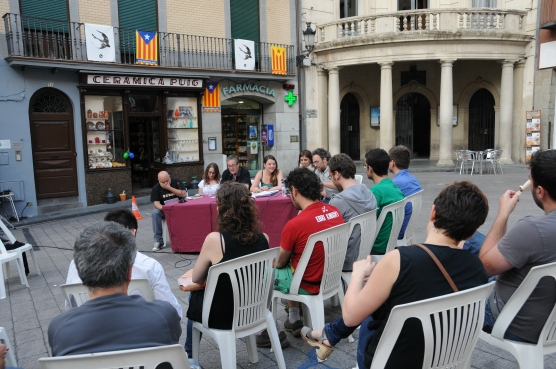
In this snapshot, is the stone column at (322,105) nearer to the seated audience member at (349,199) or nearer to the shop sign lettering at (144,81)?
the shop sign lettering at (144,81)

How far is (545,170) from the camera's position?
2.63 m

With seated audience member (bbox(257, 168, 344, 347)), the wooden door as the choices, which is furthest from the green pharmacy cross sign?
seated audience member (bbox(257, 168, 344, 347))

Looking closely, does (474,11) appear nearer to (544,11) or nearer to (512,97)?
(512,97)

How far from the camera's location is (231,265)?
2.97 metres

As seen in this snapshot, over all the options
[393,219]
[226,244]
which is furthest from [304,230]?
[393,219]

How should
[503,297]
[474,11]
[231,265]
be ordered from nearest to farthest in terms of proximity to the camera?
1. [503,297]
2. [231,265]
3. [474,11]

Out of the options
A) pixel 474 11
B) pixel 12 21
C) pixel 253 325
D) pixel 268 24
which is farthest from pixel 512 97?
pixel 253 325

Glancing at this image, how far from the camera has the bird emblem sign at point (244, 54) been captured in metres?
15.6

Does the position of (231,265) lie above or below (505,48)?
below

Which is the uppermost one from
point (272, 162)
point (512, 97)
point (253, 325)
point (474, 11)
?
point (474, 11)

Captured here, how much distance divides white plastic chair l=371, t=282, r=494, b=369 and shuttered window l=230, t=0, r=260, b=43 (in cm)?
1519

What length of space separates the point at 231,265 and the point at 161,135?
12200 millimetres

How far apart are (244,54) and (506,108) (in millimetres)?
9779

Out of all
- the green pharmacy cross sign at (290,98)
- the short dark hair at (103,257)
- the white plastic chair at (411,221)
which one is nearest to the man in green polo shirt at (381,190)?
the white plastic chair at (411,221)
